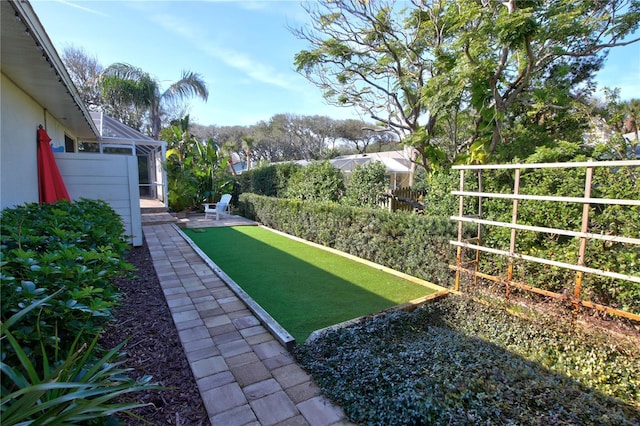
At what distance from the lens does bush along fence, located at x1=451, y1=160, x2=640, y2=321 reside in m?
3.59

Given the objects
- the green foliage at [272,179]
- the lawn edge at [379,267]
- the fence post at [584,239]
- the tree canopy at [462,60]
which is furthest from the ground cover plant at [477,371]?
the green foliage at [272,179]

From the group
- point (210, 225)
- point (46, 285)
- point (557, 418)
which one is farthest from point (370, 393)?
point (210, 225)

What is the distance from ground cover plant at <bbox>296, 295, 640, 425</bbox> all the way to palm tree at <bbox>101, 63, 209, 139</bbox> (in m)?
21.1

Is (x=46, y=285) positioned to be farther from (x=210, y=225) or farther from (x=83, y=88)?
(x=83, y=88)

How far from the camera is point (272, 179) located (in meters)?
13.8

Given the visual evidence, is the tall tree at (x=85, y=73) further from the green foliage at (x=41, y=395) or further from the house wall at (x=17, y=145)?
the green foliage at (x=41, y=395)

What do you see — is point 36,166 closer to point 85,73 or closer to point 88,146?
point 88,146

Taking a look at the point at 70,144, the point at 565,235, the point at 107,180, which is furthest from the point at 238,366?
the point at 70,144

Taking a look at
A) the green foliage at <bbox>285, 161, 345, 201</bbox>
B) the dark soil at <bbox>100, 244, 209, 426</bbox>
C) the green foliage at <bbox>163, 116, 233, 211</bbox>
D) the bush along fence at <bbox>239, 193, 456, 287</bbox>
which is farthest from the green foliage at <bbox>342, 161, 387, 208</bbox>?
the green foliage at <bbox>163, 116, 233, 211</bbox>

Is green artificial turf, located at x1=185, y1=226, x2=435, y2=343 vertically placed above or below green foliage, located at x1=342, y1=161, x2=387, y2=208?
below

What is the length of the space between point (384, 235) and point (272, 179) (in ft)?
27.9

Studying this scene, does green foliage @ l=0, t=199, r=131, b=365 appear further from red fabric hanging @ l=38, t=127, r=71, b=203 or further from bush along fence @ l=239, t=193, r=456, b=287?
bush along fence @ l=239, t=193, r=456, b=287

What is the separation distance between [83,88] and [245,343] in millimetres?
26208

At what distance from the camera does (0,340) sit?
137 centimetres
